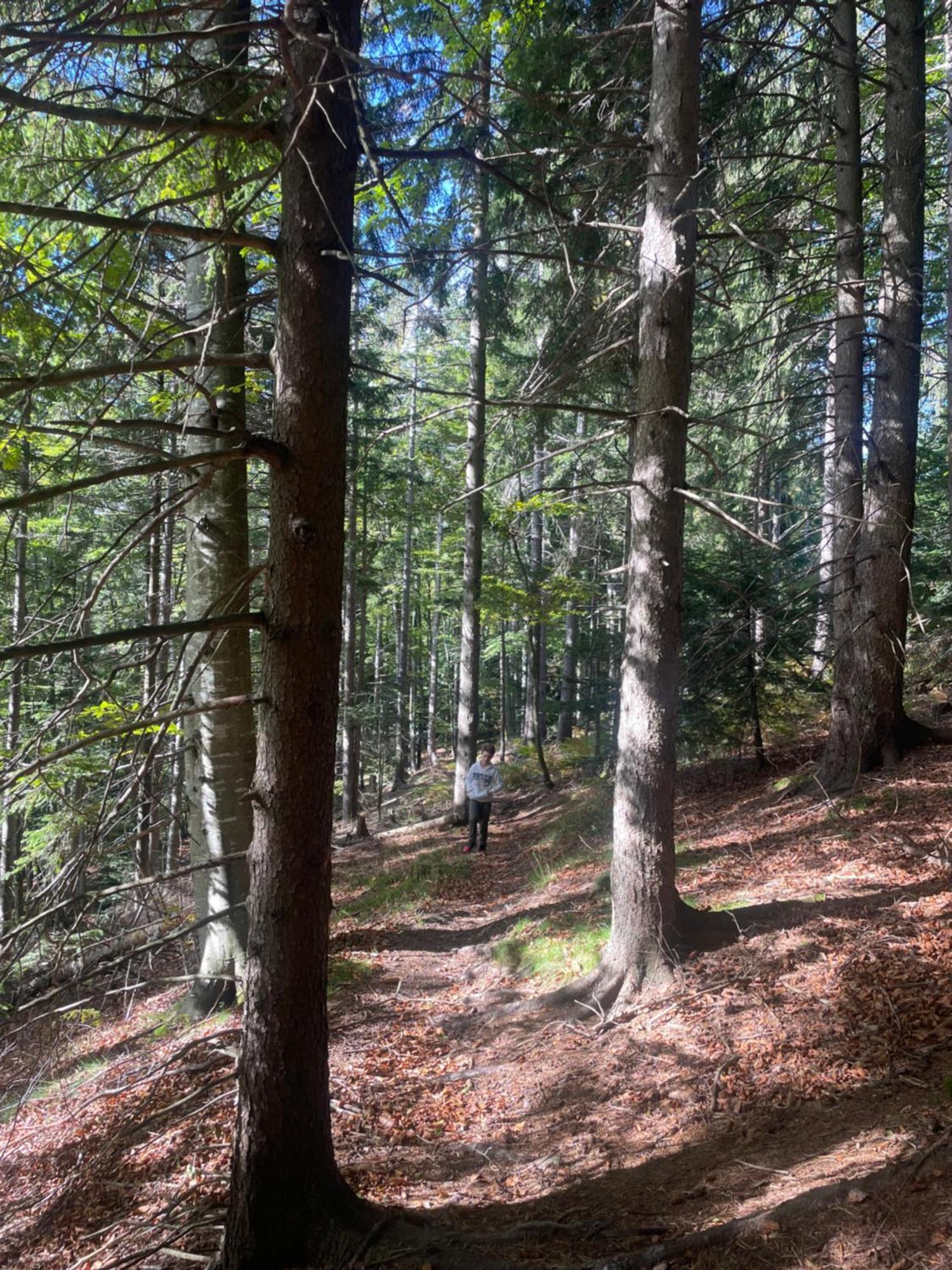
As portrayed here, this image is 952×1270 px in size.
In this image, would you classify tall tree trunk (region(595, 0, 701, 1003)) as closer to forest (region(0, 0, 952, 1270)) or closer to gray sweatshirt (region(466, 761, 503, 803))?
forest (region(0, 0, 952, 1270))

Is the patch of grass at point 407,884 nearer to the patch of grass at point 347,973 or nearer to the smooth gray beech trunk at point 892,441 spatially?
the patch of grass at point 347,973

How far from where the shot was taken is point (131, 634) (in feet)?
8.28

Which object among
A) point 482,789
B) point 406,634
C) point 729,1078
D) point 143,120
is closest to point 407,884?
point 482,789

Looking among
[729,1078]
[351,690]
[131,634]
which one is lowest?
[729,1078]

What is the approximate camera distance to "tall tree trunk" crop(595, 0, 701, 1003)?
5.29 metres

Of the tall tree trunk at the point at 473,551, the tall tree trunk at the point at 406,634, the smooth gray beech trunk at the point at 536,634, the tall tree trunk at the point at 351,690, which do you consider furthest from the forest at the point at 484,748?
→ the tall tree trunk at the point at 406,634

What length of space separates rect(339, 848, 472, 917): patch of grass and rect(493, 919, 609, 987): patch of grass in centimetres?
267

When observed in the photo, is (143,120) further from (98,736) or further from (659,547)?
(659,547)

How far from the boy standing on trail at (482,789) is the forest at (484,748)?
0.07 metres

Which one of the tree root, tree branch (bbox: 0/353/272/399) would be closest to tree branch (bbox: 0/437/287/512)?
tree branch (bbox: 0/353/272/399)

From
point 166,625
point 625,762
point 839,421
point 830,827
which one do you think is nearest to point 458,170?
point 839,421

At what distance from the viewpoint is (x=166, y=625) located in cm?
270

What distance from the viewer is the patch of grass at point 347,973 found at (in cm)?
701

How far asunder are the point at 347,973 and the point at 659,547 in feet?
16.5
